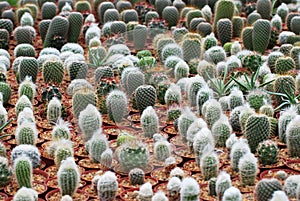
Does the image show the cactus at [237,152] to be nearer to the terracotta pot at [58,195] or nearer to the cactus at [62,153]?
the terracotta pot at [58,195]

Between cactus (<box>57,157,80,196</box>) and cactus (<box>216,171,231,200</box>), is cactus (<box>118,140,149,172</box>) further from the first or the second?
cactus (<box>216,171,231,200</box>)

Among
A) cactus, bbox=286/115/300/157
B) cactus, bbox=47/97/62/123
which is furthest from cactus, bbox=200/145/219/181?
cactus, bbox=47/97/62/123

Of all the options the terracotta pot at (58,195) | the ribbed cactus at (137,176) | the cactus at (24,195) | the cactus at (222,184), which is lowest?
the terracotta pot at (58,195)

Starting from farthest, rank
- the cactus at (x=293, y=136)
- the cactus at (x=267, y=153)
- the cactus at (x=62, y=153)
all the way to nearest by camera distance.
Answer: the cactus at (x=293, y=136), the cactus at (x=267, y=153), the cactus at (x=62, y=153)

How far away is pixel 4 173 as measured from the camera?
662cm

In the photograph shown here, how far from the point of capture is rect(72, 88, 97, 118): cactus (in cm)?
795

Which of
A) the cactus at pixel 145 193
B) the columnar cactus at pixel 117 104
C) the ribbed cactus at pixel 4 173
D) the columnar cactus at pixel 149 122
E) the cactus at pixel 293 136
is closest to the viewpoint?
the cactus at pixel 145 193

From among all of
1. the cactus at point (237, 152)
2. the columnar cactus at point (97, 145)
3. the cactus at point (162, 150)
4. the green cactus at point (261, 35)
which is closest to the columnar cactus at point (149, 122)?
the cactus at point (162, 150)

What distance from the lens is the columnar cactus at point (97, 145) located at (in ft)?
23.0

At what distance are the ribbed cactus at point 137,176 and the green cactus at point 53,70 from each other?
2584 mm

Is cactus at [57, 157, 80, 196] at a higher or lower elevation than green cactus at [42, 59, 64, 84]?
lower

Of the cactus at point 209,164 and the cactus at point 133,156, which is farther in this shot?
the cactus at point 133,156

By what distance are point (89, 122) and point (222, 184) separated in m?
1.78

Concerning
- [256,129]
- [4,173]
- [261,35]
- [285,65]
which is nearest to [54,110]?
[4,173]
